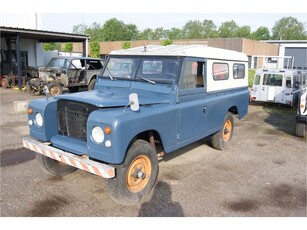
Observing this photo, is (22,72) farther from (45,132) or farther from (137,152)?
(137,152)

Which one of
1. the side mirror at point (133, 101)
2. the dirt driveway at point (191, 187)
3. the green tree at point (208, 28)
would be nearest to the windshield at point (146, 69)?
the side mirror at point (133, 101)

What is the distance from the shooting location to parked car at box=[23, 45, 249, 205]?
12.3 feet

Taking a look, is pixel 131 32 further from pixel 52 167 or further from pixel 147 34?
pixel 52 167

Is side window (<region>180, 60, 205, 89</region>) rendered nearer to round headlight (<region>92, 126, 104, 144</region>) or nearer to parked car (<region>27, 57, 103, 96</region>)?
round headlight (<region>92, 126, 104, 144</region>)

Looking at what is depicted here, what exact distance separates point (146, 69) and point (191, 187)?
6.95 feet

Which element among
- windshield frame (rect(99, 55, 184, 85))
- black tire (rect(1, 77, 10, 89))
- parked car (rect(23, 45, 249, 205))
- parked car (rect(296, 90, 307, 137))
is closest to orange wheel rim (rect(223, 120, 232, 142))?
parked car (rect(23, 45, 249, 205))

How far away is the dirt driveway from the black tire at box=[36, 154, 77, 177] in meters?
0.11

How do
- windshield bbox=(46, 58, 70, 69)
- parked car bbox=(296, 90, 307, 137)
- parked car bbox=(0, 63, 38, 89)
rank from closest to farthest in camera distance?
parked car bbox=(296, 90, 307, 137) < windshield bbox=(46, 58, 70, 69) < parked car bbox=(0, 63, 38, 89)

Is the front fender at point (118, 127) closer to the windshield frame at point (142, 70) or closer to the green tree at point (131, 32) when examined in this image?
the windshield frame at point (142, 70)

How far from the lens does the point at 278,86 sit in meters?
13.1

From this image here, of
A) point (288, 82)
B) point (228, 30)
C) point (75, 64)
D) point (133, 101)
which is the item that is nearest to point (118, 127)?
point (133, 101)

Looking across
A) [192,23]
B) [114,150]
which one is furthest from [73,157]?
[192,23]

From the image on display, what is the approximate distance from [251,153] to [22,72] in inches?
634

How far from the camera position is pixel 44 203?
13.7 feet
